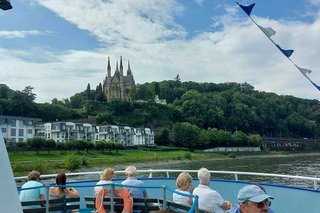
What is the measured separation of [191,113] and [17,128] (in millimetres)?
80747

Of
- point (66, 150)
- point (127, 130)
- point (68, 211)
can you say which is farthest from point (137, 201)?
point (127, 130)

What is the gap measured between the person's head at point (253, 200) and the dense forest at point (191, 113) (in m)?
125

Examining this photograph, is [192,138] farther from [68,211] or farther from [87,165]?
[68,211]

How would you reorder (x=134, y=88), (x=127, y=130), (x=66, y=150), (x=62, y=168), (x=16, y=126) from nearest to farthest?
1. (x=62, y=168)
2. (x=66, y=150)
3. (x=16, y=126)
4. (x=127, y=130)
5. (x=134, y=88)

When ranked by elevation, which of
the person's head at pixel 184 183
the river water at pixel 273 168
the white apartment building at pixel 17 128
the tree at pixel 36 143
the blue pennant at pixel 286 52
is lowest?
the river water at pixel 273 168

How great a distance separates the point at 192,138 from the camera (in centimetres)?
12925

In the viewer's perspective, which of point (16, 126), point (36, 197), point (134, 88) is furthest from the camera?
point (134, 88)

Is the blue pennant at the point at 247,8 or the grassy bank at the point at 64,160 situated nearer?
the blue pennant at the point at 247,8

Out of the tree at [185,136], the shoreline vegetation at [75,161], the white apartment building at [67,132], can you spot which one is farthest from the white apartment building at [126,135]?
the shoreline vegetation at [75,161]

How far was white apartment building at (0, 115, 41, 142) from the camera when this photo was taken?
309 ft

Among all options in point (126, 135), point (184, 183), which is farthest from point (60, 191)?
point (126, 135)

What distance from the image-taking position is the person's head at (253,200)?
11.7ft

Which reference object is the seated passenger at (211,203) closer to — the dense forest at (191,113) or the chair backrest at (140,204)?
the chair backrest at (140,204)

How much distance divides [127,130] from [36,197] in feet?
400
